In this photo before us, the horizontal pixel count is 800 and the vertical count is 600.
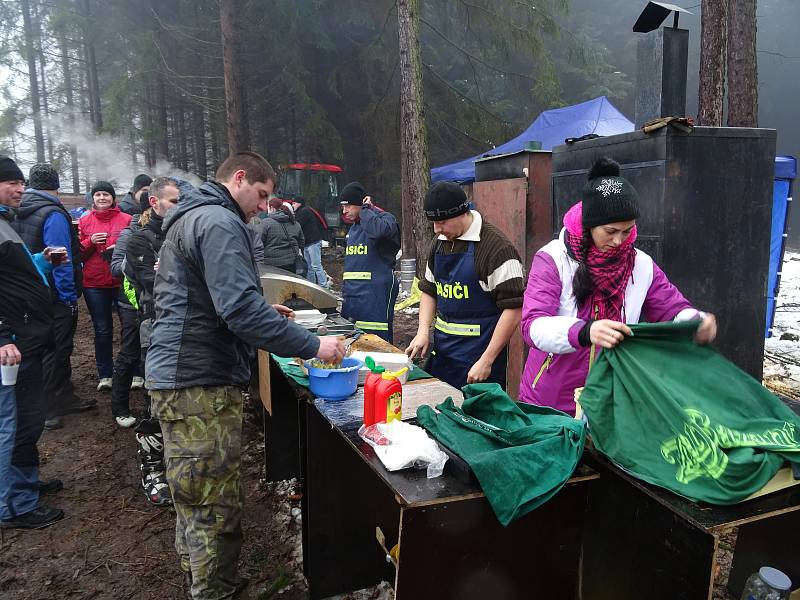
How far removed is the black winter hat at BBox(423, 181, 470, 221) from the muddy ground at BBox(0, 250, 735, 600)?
2.11m

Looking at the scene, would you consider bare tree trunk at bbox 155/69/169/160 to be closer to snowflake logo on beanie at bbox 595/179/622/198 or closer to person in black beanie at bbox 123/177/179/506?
person in black beanie at bbox 123/177/179/506

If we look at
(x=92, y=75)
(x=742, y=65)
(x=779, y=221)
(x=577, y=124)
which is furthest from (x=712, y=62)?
(x=92, y=75)

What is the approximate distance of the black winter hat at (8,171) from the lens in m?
3.62

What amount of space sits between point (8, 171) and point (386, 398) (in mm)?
3106

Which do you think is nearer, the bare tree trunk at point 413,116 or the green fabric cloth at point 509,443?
the green fabric cloth at point 509,443

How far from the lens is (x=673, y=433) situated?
5.81 feet

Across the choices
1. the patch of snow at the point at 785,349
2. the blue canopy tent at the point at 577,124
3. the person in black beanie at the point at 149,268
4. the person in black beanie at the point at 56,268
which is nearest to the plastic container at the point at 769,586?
the person in black beanie at the point at 149,268

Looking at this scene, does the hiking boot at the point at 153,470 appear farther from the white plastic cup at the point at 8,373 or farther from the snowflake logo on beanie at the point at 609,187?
the snowflake logo on beanie at the point at 609,187

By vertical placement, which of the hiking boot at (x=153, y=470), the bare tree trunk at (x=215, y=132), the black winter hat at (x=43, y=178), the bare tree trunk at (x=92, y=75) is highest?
the bare tree trunk at (x=92, y=75)

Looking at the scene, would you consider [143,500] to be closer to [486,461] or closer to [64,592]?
[64,592]

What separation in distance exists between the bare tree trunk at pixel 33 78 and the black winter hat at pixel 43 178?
2140 centimetres

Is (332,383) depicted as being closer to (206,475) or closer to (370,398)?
(370,398)

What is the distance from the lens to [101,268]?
18.6 ft

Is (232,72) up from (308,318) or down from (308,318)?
up
